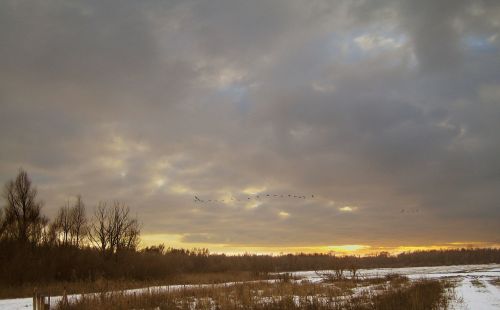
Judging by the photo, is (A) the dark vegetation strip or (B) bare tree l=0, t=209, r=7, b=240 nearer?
(A) the dark vegetation strip

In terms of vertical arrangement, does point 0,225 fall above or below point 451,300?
above

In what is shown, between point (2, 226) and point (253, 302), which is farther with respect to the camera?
point (2, 226)

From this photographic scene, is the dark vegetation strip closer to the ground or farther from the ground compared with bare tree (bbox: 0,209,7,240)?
closer to the ground

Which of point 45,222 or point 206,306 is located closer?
point 206,306

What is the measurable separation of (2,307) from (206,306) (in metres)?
12.2

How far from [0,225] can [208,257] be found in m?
31.0

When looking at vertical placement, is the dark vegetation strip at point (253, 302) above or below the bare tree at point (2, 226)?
below

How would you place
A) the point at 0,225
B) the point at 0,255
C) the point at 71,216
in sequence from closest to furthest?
the point at 0,255 → the point at 0,225 → the point at 71,216

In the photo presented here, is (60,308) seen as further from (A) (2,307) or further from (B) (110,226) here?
(B) (110,226)

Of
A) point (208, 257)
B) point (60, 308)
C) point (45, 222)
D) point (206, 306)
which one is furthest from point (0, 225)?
point (206, 306)

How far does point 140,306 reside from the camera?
884 inches

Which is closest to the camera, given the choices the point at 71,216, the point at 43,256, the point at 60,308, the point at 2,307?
the point at 60,308

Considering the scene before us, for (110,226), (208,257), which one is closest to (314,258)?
(208,257)

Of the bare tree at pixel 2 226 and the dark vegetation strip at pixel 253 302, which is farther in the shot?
the bare tree at pixel 2 226
